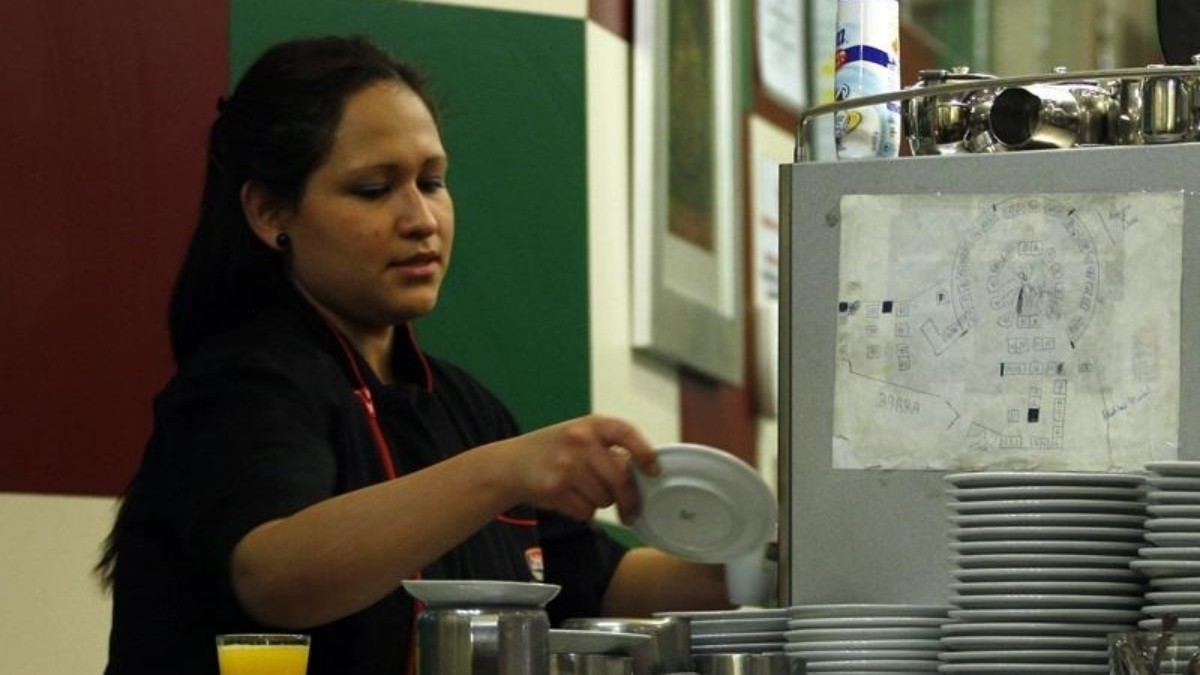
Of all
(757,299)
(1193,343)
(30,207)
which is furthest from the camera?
(757,299)

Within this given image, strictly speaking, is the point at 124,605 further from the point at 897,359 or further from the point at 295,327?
the point at 897,359

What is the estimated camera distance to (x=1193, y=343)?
1.58 meters

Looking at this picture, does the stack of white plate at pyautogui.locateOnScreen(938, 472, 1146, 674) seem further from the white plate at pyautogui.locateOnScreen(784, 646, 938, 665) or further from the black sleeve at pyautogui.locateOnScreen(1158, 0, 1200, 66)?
the black sleeve at pyautogui.locateOnScreen(1158, 0, 1200, 66)

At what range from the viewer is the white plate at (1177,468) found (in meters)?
1.42

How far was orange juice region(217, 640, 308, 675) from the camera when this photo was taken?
1495 millimetres

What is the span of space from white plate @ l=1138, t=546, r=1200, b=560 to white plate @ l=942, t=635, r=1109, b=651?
0.07m

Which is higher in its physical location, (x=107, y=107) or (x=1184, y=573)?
(x=107, y=107)

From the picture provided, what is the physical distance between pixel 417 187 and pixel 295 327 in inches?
9.4

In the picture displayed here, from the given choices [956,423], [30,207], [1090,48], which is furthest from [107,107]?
[1090,48]

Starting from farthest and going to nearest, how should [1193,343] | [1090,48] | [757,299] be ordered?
[1090,48] → [757,299] → [1193,343]

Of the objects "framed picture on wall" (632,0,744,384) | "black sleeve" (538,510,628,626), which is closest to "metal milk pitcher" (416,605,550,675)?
"black sleeve" (538,510,628,626)

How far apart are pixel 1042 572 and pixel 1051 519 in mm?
37

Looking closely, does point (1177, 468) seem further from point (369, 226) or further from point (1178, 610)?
point (369, 226)

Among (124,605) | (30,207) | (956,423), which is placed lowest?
(124,605)
